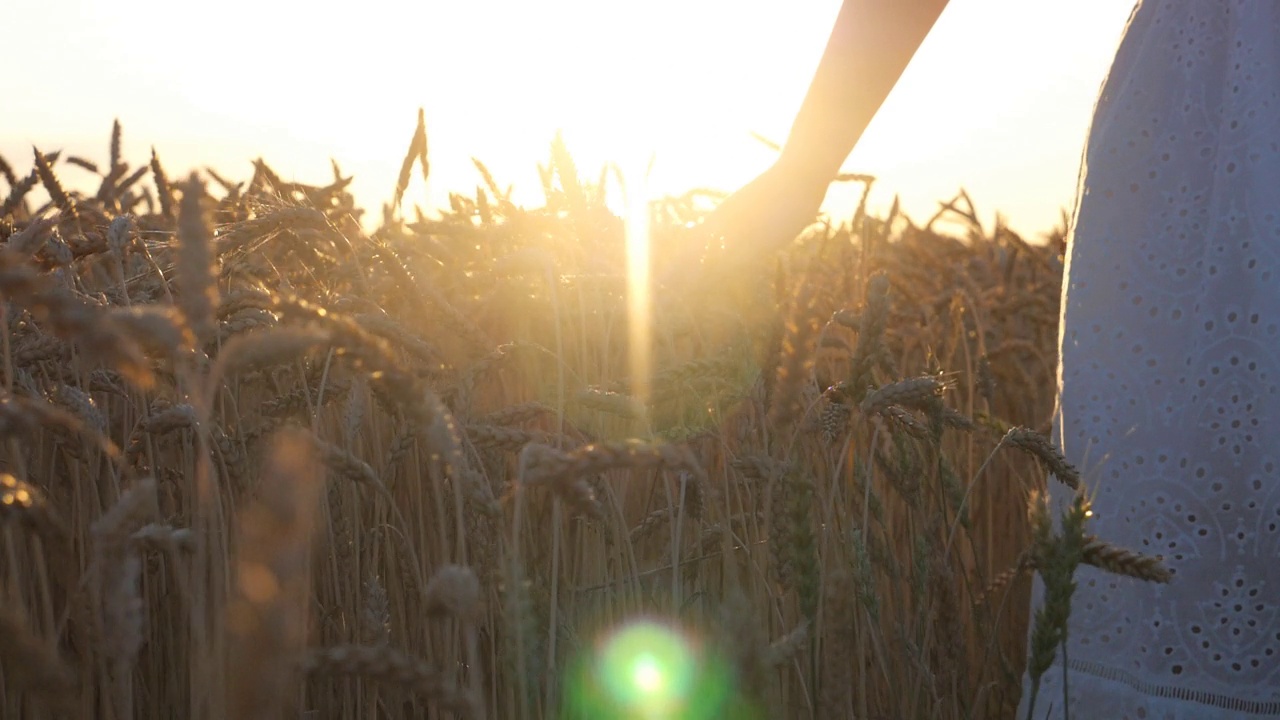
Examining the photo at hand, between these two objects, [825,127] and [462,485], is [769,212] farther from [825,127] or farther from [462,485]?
[462,485]

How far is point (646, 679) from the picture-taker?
4.57 ft

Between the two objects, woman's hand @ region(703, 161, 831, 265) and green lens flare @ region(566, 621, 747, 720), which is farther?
woman's hand @ region(703, 161, 831, 265)

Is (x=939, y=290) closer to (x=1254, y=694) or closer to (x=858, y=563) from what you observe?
(x=1254, y=694)

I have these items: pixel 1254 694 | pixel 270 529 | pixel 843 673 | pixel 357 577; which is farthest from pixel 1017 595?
pixel 270 529

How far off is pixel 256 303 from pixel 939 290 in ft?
7.53

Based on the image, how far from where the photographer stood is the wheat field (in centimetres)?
70

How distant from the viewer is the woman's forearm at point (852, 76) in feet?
6.82

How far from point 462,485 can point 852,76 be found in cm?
148

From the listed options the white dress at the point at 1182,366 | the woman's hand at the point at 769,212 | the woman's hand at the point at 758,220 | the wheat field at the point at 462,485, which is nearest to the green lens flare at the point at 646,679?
the wheat field at the point at 462,485

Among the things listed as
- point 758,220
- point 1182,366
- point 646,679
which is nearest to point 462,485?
point 646,679

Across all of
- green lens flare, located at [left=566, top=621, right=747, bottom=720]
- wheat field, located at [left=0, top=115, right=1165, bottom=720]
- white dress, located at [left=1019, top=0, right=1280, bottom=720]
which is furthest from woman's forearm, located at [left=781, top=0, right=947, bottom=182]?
green lens flare, located at [left=566, top=621, right=747, bottom=720]

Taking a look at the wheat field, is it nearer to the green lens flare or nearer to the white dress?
the green lens flare

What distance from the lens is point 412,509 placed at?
1.84m

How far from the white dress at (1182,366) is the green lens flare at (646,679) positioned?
2.13ft
